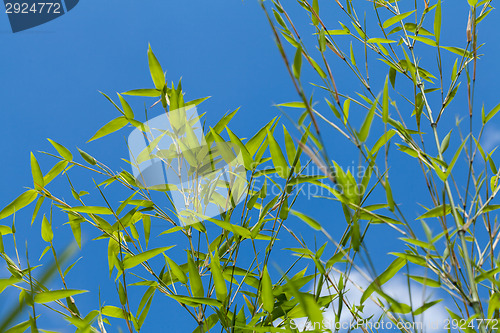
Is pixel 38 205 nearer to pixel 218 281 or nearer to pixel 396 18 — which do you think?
pixel 218 281

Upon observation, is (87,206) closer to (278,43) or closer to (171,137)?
(171,137)

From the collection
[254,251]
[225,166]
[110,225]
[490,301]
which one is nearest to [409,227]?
[490,301]

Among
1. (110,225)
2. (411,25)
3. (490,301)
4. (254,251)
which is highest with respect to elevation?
(411,25)

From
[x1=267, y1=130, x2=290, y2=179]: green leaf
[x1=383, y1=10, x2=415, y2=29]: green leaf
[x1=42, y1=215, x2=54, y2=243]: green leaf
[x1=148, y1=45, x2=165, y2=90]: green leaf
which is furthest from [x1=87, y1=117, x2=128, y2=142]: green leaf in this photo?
[x1=383, y1=10, x2=415, y2=29]: green leaf

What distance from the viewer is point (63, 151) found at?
1.09 metres

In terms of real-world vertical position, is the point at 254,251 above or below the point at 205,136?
below

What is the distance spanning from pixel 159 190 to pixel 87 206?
17 centimetres

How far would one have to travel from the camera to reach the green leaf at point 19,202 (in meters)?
1.05

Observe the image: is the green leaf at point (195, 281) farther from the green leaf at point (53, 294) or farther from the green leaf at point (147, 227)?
the green leaf at point (147, 227)

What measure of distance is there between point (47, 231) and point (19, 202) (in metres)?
0.14

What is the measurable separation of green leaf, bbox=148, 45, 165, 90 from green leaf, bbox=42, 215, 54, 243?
44cm

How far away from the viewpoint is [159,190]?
101 cm

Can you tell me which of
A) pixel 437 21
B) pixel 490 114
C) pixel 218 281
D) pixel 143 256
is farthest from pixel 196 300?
pixel 437 21

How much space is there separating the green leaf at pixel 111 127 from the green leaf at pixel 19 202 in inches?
8.6
